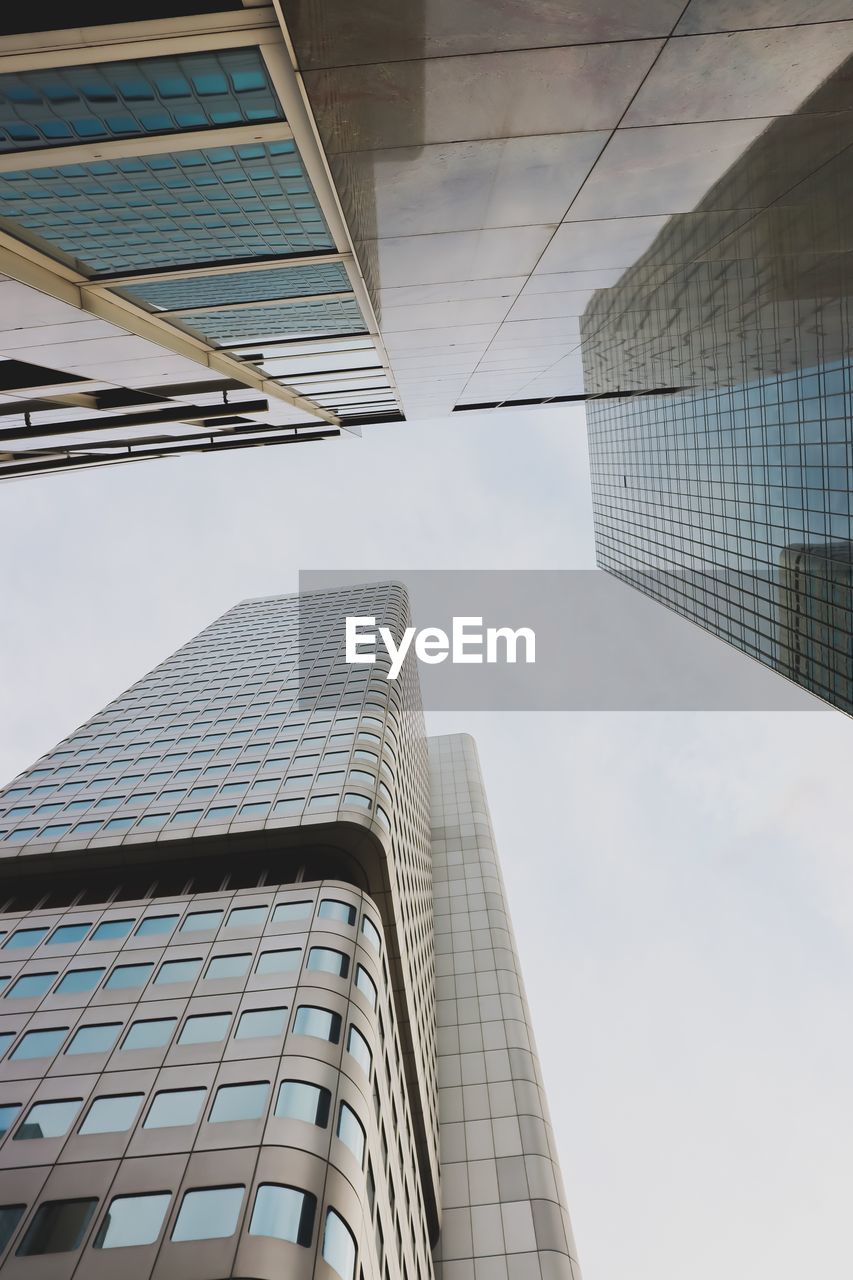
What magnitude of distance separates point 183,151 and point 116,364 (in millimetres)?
7018

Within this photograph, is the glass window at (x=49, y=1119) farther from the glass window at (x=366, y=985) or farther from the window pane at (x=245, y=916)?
the glass window at (x=366, y=985)

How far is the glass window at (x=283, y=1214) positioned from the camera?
15484mm

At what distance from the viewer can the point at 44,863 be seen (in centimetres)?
3394

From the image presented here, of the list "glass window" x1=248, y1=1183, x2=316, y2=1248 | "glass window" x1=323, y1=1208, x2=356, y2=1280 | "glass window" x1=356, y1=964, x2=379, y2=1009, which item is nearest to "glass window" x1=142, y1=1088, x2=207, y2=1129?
"glass window" x1=248, y1=1183, x2=316, y2=1248

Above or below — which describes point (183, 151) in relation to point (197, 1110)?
above

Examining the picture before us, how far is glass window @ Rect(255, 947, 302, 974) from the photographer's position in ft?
79.9

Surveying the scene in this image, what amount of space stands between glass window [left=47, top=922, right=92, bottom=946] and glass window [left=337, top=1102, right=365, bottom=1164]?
14873mm

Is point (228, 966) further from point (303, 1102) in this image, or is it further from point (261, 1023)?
point (303, 1102)

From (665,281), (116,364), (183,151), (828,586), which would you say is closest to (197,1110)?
(116,364)

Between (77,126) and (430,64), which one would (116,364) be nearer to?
(77,126)

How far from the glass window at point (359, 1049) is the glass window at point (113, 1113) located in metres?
6.21

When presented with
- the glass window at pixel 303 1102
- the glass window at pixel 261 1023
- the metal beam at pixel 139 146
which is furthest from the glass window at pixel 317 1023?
the metal beam at pixel 139 146

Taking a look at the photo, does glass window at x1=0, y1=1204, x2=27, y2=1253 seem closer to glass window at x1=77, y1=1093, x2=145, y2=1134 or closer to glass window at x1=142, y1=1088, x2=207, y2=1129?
glass window at x1=77, y1=1093, x2=145, y2=1134

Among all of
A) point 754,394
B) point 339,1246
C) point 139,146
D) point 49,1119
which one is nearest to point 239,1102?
point 339,1246
